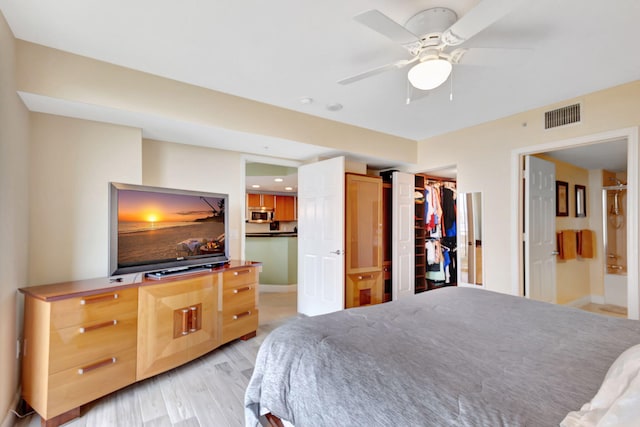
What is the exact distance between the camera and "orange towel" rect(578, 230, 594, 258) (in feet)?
14.5

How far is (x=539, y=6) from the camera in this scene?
1.55m

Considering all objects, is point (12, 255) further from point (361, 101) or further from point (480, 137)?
point (480, 137)

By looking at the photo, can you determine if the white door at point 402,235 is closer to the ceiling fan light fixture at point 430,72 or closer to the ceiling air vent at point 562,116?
the ceiling air vent at point 562,116

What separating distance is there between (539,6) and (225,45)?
6.13 ft

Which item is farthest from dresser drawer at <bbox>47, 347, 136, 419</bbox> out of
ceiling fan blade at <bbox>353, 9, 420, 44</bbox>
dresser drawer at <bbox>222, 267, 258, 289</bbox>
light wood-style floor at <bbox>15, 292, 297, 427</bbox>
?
ceiling fan blade at <bbox>353, 9, 420, 44</bbox>

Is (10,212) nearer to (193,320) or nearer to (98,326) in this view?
(98,326)

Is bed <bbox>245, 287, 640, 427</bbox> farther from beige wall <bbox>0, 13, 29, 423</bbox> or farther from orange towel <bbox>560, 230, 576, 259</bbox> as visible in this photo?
orange towel <bbox>560, 230, 576, 259</bbox>

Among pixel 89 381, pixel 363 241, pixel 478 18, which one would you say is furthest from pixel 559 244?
pixel 89 381

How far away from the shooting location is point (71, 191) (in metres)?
2.27

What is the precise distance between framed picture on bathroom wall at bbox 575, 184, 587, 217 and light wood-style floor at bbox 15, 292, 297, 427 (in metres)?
5.14

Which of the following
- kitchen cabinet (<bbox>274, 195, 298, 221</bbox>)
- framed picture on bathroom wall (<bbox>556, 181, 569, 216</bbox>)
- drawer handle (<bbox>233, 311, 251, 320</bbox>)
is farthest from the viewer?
kitchen cabinet (<bbox>274, 195, 298, 221</bbox>)

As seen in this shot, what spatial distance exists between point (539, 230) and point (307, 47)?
321 centimetres

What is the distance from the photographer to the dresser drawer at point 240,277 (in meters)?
2.77

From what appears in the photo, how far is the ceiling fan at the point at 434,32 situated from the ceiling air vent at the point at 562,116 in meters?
1.80
